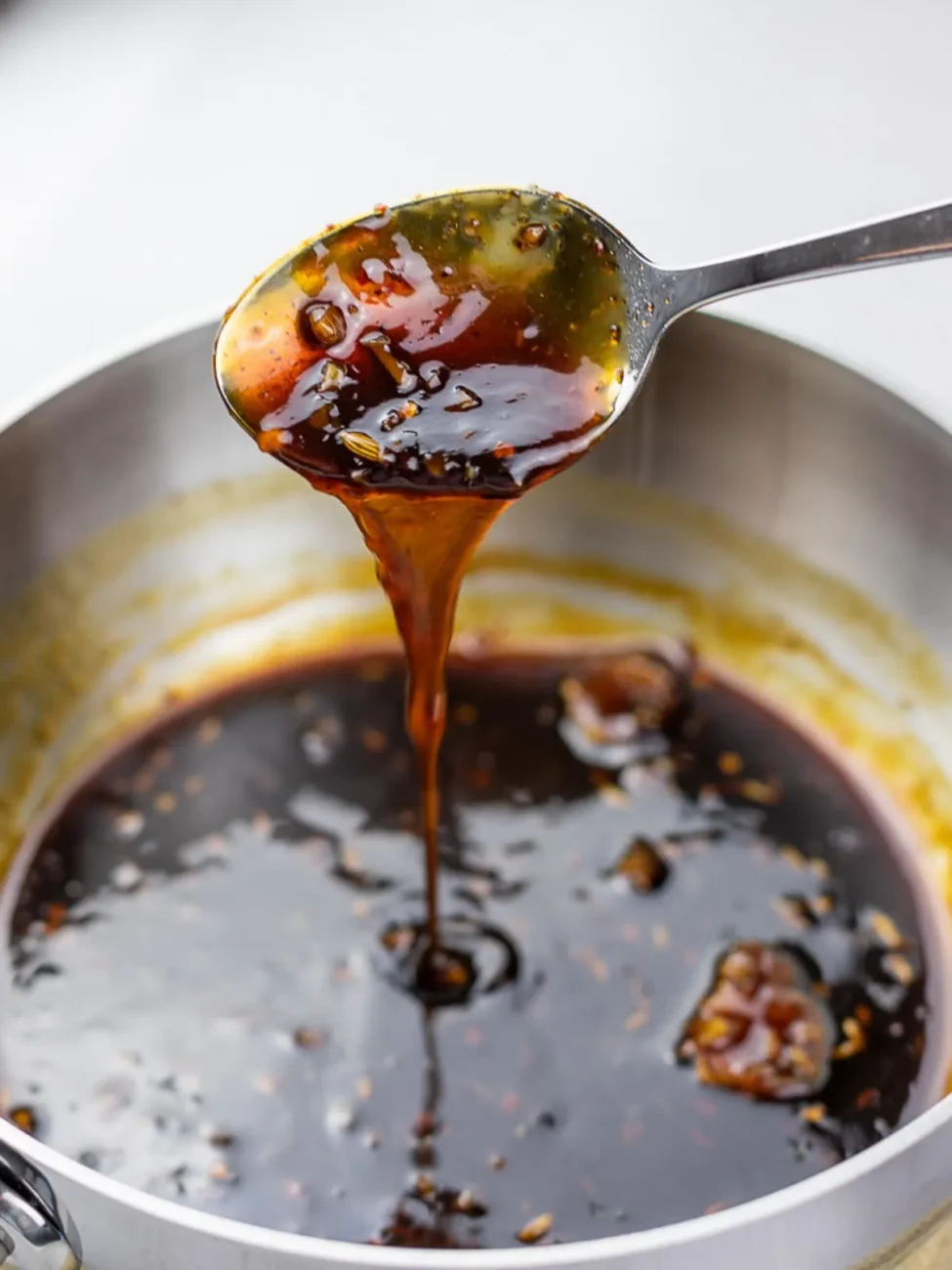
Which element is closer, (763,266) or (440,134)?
(763,266)

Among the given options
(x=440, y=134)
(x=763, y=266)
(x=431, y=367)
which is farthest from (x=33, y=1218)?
(x=440, y=134)

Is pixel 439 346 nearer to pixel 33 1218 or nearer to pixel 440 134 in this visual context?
pixel 33 1218

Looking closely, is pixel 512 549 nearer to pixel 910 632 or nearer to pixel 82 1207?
pixel 910 632

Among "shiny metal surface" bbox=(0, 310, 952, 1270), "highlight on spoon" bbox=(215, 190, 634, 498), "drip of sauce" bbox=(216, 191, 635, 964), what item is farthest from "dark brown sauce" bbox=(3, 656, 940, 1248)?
"highlight on spoon" bbox=(215, 190, 634, 498)

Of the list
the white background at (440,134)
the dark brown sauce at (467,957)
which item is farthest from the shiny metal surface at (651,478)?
the white background at (440,134)

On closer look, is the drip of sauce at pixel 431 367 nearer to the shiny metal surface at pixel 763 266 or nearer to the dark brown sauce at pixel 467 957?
the shiny metal surface at pixel 763 266
